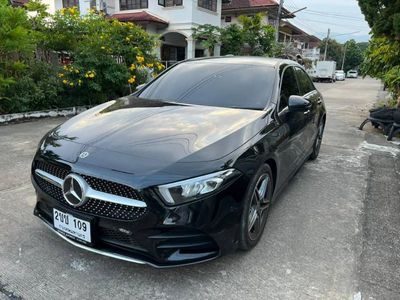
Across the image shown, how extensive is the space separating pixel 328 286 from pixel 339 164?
3.34 meters

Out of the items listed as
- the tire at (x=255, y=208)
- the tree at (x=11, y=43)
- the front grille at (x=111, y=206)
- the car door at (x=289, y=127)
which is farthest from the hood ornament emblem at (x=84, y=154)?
the tree at (x=11, y=43)

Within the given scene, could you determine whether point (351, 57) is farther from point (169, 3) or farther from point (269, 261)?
point (269, 261)

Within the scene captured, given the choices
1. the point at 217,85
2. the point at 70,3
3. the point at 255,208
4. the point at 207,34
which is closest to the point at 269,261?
the point at 255,208

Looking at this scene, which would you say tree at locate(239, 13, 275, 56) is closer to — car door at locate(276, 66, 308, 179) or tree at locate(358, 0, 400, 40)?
tree at locate(358, 0, 400, 40)

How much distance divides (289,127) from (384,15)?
616cm

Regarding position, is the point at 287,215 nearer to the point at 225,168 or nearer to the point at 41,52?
the point at 225,168

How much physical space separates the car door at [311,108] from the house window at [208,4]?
17.2 meters

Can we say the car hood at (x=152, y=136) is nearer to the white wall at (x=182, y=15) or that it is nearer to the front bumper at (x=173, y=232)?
the front bumper at (x=173, y=232)

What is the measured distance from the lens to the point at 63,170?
94.2 inches

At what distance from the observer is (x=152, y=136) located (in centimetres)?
255

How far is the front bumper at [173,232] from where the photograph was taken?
6.98ft

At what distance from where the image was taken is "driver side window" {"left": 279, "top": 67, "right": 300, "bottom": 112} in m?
3.45

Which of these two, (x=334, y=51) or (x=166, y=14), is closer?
(x=166, y=14)

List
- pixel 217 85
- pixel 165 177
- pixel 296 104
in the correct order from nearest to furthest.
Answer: pixel 165 177 → pixel 296 104 → pixel 217 85
